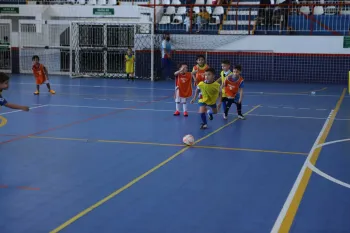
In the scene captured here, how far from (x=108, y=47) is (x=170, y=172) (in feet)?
66.0

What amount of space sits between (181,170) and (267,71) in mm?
19500

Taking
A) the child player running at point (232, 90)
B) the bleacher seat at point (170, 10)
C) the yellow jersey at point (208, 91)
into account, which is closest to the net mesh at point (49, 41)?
the bleacher seat at point (170, 10)

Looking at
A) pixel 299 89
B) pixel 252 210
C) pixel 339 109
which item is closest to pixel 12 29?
pixel 299 89

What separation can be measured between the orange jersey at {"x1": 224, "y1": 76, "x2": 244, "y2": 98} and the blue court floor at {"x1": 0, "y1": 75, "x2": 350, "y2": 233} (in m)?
0.73

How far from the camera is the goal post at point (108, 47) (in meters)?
26.3

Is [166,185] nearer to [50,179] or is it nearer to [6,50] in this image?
[50,179]

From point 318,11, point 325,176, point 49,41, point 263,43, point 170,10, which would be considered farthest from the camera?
point 170,10

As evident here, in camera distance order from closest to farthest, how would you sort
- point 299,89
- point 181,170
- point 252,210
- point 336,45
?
1. point 252,210
2. point 181,170
3. point 299,89
4. point 336,45

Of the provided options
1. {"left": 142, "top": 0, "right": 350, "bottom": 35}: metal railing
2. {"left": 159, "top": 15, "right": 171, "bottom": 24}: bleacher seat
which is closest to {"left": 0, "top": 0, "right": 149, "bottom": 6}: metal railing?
{"left": 159, "top": 15, "right": 171, "bottom": 24}: bleacher seat

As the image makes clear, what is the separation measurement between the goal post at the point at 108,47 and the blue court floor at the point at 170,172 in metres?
12.5

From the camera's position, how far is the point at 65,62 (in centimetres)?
2897

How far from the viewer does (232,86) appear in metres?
12.9

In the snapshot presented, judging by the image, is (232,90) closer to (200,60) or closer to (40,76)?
(200,60)

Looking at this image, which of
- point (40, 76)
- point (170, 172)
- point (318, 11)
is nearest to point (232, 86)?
point (170, 172)
